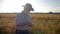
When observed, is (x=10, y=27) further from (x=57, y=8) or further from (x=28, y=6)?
(x=57, y=8)

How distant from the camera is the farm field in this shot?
1.84 meters

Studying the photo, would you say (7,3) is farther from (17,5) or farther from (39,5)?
(39,5)

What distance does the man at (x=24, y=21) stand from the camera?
1801 millimetres

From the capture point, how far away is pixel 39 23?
186cm

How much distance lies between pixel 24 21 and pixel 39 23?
7.4 inches

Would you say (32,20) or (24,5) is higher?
(24,5)

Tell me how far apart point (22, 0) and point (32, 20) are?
0.29m

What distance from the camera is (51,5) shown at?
1.91m

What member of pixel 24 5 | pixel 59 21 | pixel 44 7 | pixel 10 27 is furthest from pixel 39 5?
pixel 10 27

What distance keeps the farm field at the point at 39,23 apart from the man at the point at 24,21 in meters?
0.06

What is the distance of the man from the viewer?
180 cm

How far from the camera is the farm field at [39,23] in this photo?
1.84 metres

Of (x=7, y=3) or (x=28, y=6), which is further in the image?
(x=7, y=3)

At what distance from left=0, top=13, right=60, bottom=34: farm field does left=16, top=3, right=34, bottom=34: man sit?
55 mm
